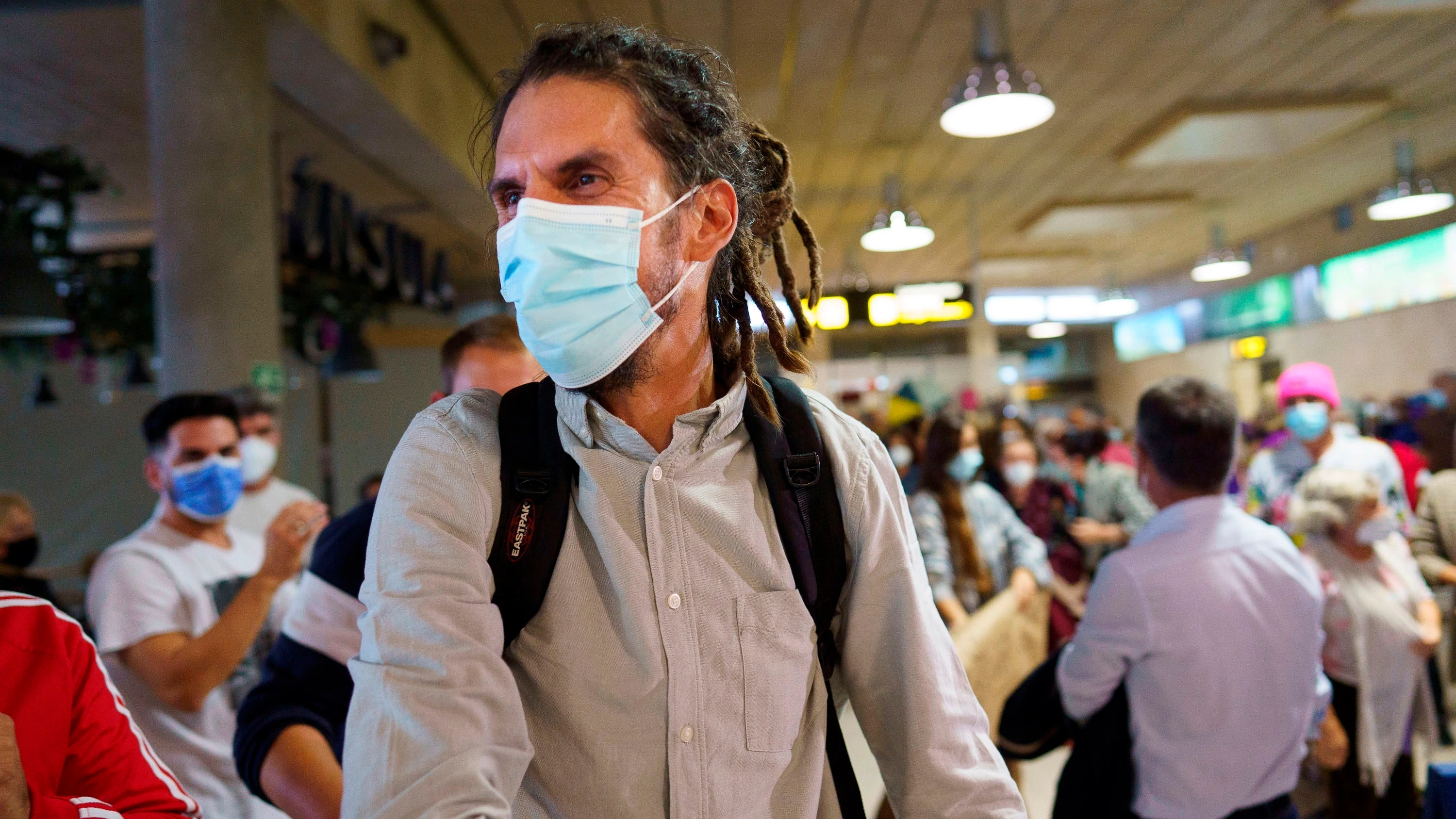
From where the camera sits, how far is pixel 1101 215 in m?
10.3

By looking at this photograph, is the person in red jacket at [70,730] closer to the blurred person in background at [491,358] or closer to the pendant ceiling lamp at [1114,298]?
the blurred person in background at [491,358]

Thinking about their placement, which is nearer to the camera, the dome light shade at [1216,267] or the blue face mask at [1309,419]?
the blue face mask at [1309,419]

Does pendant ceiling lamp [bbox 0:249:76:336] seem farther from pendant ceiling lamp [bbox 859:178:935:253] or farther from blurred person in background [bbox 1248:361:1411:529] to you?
blurred person in background [bbox 1248:361:1411:529]

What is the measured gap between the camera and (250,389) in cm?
371

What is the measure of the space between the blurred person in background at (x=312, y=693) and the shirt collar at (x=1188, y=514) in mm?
1566

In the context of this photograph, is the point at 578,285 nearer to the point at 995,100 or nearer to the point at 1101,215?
the point at 995,100

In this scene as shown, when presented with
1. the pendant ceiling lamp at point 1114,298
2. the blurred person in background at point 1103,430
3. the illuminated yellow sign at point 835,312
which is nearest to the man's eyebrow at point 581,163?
the blurred person in background at point 1103,430

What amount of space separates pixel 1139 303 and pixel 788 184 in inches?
733

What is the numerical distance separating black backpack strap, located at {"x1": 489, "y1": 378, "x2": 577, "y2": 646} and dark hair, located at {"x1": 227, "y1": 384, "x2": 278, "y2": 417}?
3046 mm

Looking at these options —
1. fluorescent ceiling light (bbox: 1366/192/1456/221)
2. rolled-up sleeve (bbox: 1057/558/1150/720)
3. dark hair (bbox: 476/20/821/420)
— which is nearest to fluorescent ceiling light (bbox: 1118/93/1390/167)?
fluorescent ceiling light (bbox: 1366/192/1456/221)

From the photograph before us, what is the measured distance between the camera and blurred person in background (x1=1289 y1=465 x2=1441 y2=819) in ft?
9.55

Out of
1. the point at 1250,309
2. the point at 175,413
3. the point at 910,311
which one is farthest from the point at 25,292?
the point at 1250,309

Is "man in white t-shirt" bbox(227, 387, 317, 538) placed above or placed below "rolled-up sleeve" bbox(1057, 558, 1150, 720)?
above

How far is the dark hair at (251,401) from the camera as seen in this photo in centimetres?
362
